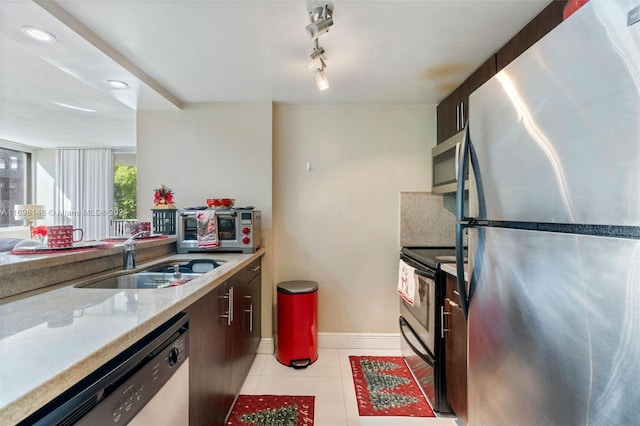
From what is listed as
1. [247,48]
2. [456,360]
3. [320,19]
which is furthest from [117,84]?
[456,360]

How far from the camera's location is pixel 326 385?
7.00 ft

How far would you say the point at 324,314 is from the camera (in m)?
2.74

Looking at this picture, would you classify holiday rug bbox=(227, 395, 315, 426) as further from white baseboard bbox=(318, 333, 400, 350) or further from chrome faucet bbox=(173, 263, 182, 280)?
chrome faucet bbox=(173, 263, 182, 280)

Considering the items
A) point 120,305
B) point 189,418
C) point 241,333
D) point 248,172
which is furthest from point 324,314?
point 120,305

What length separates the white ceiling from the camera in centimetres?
142

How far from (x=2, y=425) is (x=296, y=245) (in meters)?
2.32

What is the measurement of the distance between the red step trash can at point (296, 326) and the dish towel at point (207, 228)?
715 millimetres

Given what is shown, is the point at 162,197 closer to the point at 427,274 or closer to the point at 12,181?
the point at 427,274

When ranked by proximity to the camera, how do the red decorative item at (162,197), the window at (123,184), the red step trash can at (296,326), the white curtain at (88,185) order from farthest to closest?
the white curtain at (88,185) → the window at (123,184) → the red decorative item at (162,197) → the red step trash can at (296,326)

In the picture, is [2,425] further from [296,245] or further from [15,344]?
[296,245]

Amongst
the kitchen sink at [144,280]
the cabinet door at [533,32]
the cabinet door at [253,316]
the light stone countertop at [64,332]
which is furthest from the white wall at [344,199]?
the light stone countertop at [64,332]

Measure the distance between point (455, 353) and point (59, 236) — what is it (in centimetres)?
224

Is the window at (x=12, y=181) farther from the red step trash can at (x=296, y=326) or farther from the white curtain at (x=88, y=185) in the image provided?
the red step trash can at (x=296, y=326)

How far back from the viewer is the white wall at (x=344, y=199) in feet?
8.98
